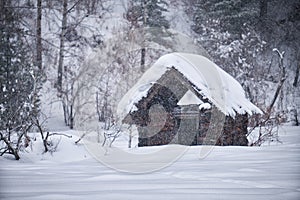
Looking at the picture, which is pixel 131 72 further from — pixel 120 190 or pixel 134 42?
pixel 120 190

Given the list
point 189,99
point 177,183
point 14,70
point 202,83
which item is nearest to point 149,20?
point 202,83

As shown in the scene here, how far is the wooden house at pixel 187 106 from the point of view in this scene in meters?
7.92

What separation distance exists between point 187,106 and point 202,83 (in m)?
0.59

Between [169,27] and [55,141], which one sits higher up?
[169,27]

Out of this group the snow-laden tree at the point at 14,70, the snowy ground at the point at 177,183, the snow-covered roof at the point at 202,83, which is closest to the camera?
the snowy ground at the point at 177,183

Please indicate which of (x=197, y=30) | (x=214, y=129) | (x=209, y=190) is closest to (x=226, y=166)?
(x=209, y=190)

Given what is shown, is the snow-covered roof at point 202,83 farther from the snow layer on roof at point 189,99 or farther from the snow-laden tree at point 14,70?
the snow-laden tree at point 14,70

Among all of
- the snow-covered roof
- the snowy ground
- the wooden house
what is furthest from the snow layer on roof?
the snowy ground

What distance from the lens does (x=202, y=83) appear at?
314 inches

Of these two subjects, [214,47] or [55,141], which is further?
[214,47]

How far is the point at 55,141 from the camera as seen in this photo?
7141 mm

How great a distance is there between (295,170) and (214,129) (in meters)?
5.78

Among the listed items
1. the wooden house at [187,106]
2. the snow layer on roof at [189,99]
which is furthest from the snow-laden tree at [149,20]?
the snow layer on roof at [189,99]

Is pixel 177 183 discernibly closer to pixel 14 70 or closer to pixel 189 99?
pixel 189 99
